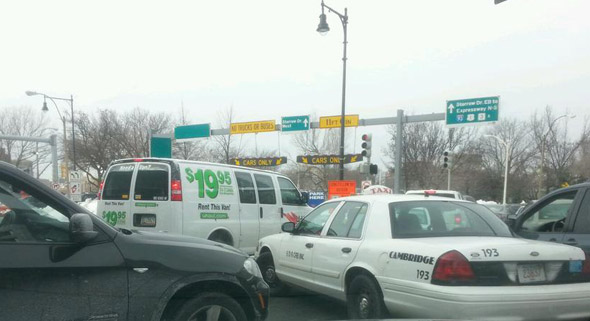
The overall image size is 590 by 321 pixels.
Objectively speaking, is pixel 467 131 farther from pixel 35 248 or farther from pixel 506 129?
pixel 35 248

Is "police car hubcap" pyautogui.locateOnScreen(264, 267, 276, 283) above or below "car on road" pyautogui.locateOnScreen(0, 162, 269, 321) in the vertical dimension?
below

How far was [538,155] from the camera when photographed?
53.3m

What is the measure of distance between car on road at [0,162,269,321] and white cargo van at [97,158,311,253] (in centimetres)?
410

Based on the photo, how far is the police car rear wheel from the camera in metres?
4.66

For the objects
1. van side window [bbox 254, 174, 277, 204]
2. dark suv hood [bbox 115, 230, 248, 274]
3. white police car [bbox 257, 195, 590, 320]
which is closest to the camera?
dark suv hood [bbox 115, 230, 248, 274]

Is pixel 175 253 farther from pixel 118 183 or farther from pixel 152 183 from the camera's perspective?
pixel 118 183

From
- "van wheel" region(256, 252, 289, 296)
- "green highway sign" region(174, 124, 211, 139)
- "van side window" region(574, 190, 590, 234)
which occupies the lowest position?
"van wheel" region(256, 252, 289, 296)

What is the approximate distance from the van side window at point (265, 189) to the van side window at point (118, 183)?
2479 millimetres

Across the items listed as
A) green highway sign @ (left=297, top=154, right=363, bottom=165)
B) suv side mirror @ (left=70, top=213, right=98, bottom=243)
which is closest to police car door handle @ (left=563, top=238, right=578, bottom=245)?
suv side mirror @ (left=70, top=213, right=98, bottom=243)

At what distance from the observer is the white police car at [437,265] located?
13.2 ft

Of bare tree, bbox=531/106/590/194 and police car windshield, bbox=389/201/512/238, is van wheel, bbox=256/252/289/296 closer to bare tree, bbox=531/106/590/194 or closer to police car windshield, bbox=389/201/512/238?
police car windshield, bbox=389/201/512/238

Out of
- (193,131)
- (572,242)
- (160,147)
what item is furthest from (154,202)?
(193,131)

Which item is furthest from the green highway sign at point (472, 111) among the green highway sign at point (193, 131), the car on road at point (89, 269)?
the car on road at point (89, 269)

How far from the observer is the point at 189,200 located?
7.99 m
